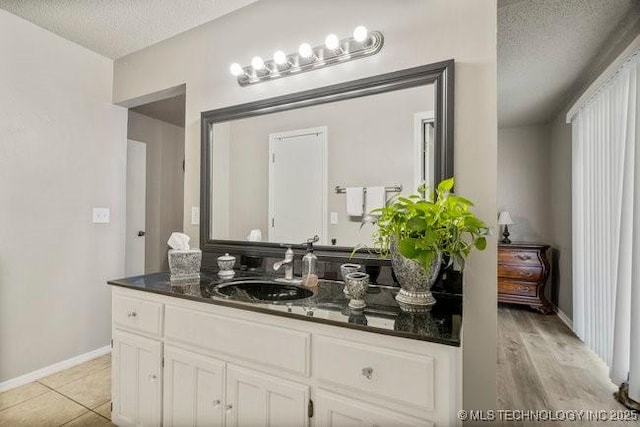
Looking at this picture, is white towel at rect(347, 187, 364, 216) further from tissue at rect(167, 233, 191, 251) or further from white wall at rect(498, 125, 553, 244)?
white wall at rect(498, 125, 553, 244)

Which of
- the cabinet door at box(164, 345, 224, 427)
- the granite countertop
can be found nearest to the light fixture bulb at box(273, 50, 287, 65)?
the granite countertop

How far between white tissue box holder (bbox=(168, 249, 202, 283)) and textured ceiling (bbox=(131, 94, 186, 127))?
2.08m

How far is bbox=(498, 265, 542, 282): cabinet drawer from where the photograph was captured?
146 inches

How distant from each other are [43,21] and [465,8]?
8.73 feet

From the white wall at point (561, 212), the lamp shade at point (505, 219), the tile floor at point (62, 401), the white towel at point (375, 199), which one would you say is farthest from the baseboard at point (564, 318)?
the tile floor at point (62, 401)

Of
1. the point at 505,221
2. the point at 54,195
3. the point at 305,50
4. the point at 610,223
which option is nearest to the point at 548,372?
the point at 610,223

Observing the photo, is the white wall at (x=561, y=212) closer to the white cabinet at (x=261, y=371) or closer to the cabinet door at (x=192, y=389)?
the white cabinet at (x=261, y=371)

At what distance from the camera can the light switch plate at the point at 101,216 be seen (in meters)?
2.52

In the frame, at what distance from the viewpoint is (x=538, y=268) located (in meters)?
3.70

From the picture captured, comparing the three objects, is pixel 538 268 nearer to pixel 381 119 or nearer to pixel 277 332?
pixel 381 119

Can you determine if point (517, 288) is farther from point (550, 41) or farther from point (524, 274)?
point (550, 41)

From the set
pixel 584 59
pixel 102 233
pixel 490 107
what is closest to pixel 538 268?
pixel 584 59

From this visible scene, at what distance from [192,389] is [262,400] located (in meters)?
0.37

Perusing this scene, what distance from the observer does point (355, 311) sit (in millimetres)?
1101
